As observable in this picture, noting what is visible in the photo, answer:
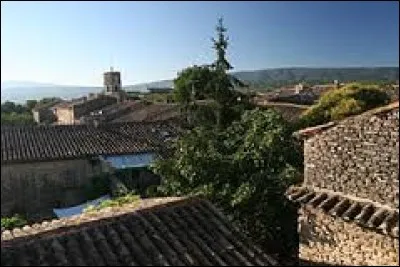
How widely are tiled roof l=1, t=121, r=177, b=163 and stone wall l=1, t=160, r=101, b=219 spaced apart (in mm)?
484

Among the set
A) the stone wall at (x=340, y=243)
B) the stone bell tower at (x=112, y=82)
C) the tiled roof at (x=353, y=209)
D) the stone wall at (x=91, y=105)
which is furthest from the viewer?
the stone bell tower at (x=112, y=82)

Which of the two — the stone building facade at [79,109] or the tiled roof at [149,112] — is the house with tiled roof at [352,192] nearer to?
the tiled roof at [149,112]

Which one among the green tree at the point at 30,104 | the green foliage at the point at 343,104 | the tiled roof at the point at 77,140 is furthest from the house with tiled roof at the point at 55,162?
the green tree at the point at 30,104

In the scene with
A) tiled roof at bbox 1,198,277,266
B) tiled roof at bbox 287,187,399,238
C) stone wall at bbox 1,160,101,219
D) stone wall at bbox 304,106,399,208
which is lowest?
stone wall at bbox 1,160,101,219

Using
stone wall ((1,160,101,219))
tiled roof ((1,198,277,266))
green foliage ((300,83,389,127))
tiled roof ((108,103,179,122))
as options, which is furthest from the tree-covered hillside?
tiled roof ((1,198,277,266))

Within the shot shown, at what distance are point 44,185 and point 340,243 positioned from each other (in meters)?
18.8

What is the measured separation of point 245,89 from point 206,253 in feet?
54.0

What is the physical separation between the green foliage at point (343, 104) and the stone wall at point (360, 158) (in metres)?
9.88

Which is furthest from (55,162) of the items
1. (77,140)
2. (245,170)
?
(245,170)

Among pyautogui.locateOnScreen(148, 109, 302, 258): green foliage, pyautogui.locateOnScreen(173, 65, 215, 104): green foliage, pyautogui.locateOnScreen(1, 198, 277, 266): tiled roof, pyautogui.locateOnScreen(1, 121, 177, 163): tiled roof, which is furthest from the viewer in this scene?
pyautogui.locateOnScreen(173, 65, 215, 104): green foliage

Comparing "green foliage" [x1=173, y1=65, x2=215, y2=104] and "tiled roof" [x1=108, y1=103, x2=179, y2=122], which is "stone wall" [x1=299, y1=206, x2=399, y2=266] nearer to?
"green foliage" [x1=173, y1=65, x2=215, y2=104]

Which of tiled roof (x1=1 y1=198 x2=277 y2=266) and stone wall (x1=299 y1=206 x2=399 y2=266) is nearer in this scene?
tiled roof (x1=1 y1=198 x2=277 y2=266)

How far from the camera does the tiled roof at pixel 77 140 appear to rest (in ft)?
84.4

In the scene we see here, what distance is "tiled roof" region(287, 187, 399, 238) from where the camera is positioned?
8117 mm
